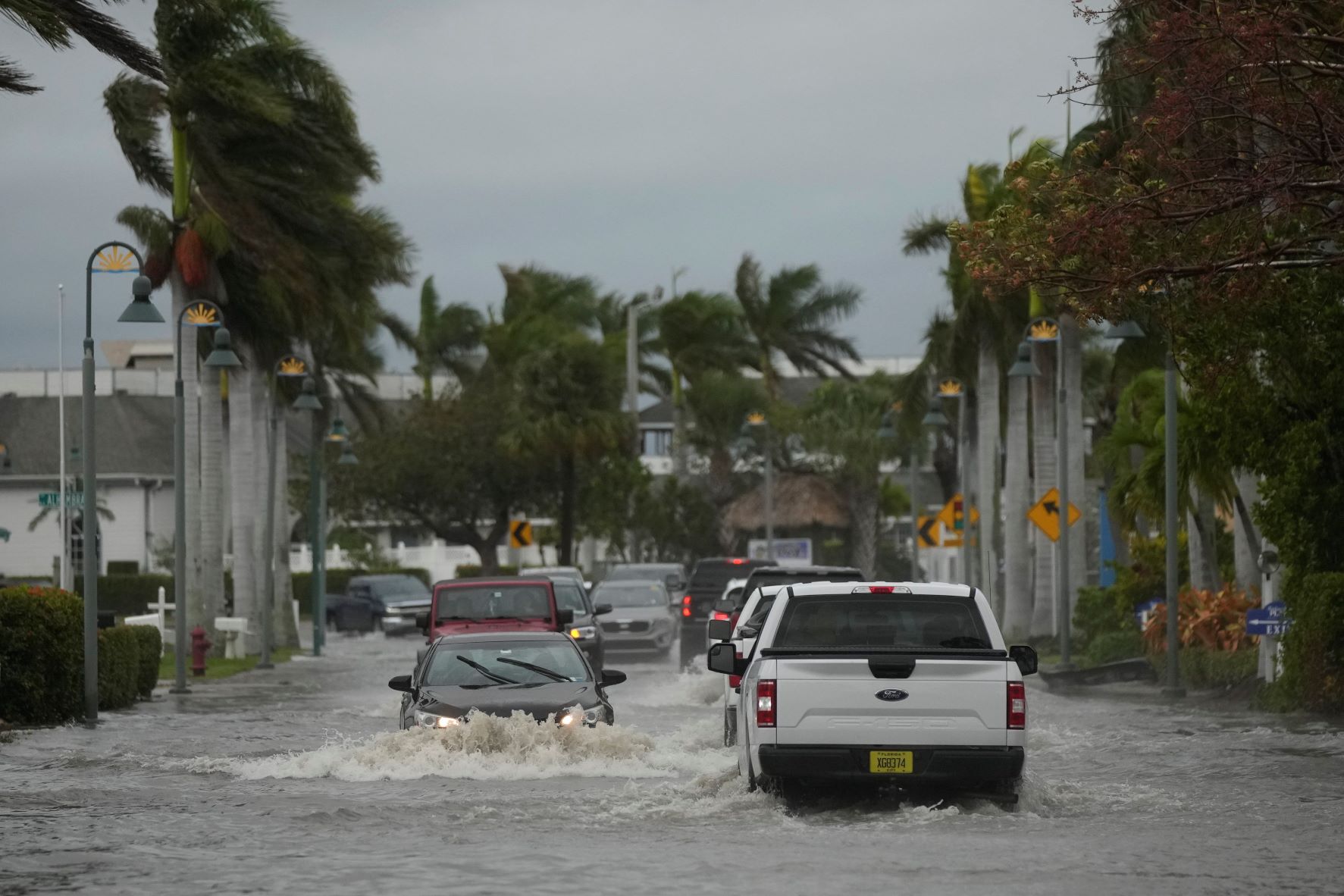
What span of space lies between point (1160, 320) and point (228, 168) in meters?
23.5

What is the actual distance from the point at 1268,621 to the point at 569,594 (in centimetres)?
1286

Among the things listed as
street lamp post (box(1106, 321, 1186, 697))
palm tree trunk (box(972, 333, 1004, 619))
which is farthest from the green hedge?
street lamp post (box(1106, 321, 1186, 697))

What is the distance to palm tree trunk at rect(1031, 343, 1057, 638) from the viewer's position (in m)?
44.4

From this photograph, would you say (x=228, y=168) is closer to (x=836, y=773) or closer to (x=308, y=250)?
(x=308, y=250)

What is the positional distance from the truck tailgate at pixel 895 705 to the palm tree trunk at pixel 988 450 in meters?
34.6

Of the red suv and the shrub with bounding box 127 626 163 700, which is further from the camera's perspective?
the shrub with bounding box 127 626 163 700

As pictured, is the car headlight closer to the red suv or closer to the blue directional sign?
the red suv

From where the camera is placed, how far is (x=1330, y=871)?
41.1 ft

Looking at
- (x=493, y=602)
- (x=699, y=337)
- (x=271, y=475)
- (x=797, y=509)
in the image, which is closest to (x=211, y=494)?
(x=271, y=475)

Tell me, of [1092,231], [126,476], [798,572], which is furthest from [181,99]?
[126,476]

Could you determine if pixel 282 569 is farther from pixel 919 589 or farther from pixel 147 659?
pixel 919 589

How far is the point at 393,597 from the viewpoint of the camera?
6175 cm

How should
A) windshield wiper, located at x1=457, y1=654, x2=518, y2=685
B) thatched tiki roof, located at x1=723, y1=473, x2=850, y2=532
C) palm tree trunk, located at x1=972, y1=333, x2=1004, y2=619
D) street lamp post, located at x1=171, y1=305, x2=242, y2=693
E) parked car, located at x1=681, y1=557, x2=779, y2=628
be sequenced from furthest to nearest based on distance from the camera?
thatched tiki roof, located at x1=723, y1=473, x2=850, y2=532 < palm tree trunk, located at x1=972, y1=333, x2=1004, y2=619 < parked car, located at x1=681, y1=557, x2=779, y2=628 < street lamp post, located at x1=171, y1=305, x2=242, y2=693 < windshield wiper, located at x1=457, y1=654, x2=518, y2=685

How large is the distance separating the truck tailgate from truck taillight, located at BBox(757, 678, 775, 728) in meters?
0.05
